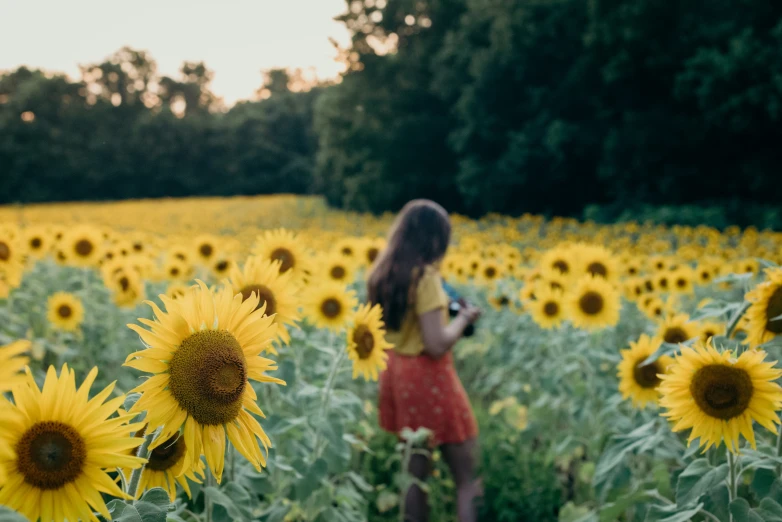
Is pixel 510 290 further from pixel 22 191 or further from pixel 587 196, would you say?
pixel 22 191

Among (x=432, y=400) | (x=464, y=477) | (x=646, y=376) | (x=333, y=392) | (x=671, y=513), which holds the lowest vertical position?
(x=464, y=477)

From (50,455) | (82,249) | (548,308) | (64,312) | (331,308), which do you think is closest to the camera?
(50,455)

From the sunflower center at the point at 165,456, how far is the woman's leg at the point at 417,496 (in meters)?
2.28

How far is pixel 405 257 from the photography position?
354 cm

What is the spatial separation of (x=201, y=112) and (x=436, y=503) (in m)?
60.2

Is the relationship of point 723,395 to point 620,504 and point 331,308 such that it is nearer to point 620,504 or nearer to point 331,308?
point 620,504

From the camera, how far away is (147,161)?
5031 cm

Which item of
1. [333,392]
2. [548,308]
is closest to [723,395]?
[333,392]

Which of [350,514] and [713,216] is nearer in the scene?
[350,514]

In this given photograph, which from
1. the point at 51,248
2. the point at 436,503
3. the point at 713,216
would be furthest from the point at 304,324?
the point at 713,216

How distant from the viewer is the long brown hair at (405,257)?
3471 mm

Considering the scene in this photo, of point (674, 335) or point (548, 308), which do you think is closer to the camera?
point (674, 335)

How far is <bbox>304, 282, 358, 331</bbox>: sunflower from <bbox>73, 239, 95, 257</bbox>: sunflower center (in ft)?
9.70

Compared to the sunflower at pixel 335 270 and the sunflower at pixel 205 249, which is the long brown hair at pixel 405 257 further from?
the sunflower at pixel 205 249
